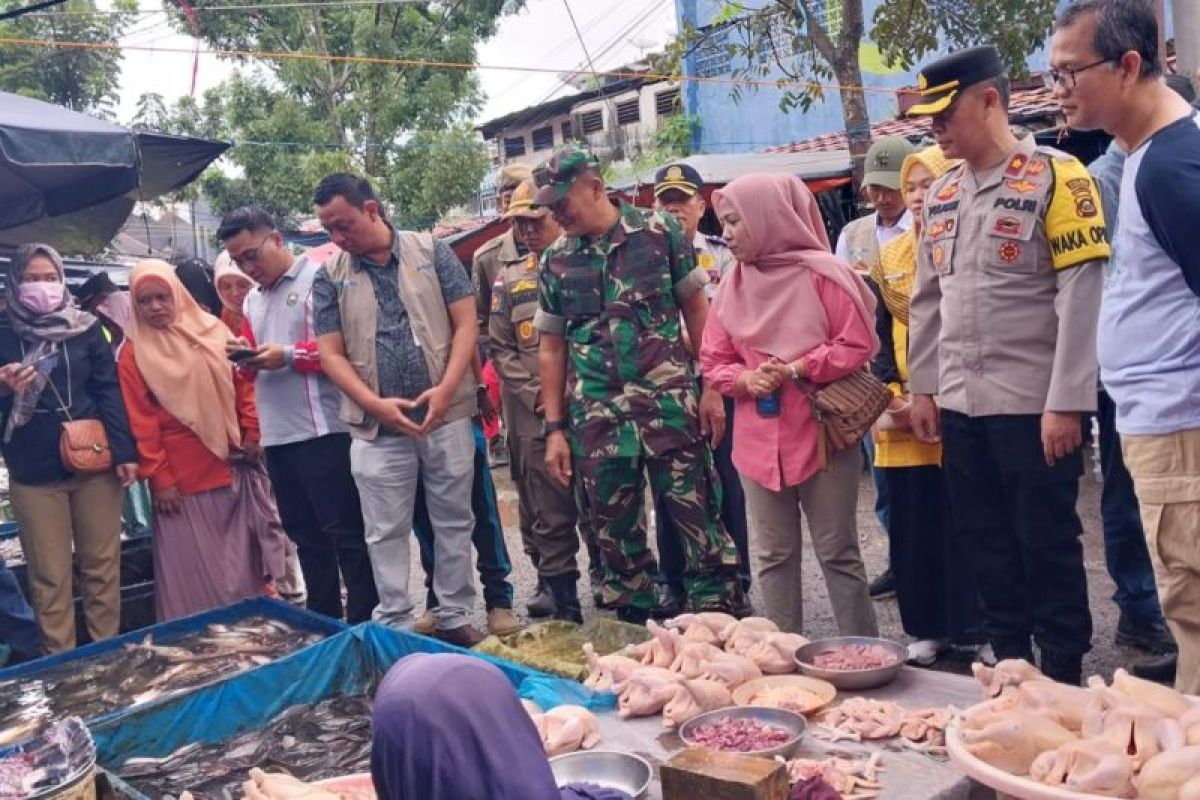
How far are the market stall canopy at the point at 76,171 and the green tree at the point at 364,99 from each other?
12.1 metres

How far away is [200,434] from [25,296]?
111 centimetres

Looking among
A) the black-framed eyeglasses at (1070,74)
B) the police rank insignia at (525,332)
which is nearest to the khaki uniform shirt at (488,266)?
the police rank insignia at (525,332)

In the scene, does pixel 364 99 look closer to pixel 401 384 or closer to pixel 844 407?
pixel 401 384

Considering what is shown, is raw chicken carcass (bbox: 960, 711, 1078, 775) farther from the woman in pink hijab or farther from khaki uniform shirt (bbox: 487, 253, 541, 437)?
khaki uniform shirt (bbox: 487, 253, 541, 437)

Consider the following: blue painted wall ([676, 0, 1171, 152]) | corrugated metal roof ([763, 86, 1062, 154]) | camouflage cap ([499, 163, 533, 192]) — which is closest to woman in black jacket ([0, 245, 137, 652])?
camouflage cap ([499, 163, 533, 192])

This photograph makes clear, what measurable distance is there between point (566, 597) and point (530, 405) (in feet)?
3.34

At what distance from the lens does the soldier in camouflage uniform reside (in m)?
4.70

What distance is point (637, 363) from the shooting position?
4727mm

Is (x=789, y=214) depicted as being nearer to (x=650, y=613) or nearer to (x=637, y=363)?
(x=637, y=363)

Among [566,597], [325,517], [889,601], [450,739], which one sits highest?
[450,739]

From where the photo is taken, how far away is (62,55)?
20375mm

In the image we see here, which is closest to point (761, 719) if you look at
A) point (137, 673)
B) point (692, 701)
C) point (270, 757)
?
point (692, 701)

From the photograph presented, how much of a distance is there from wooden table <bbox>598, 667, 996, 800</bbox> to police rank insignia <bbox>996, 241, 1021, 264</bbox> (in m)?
1.38

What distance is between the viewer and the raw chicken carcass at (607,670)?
3.84 m
